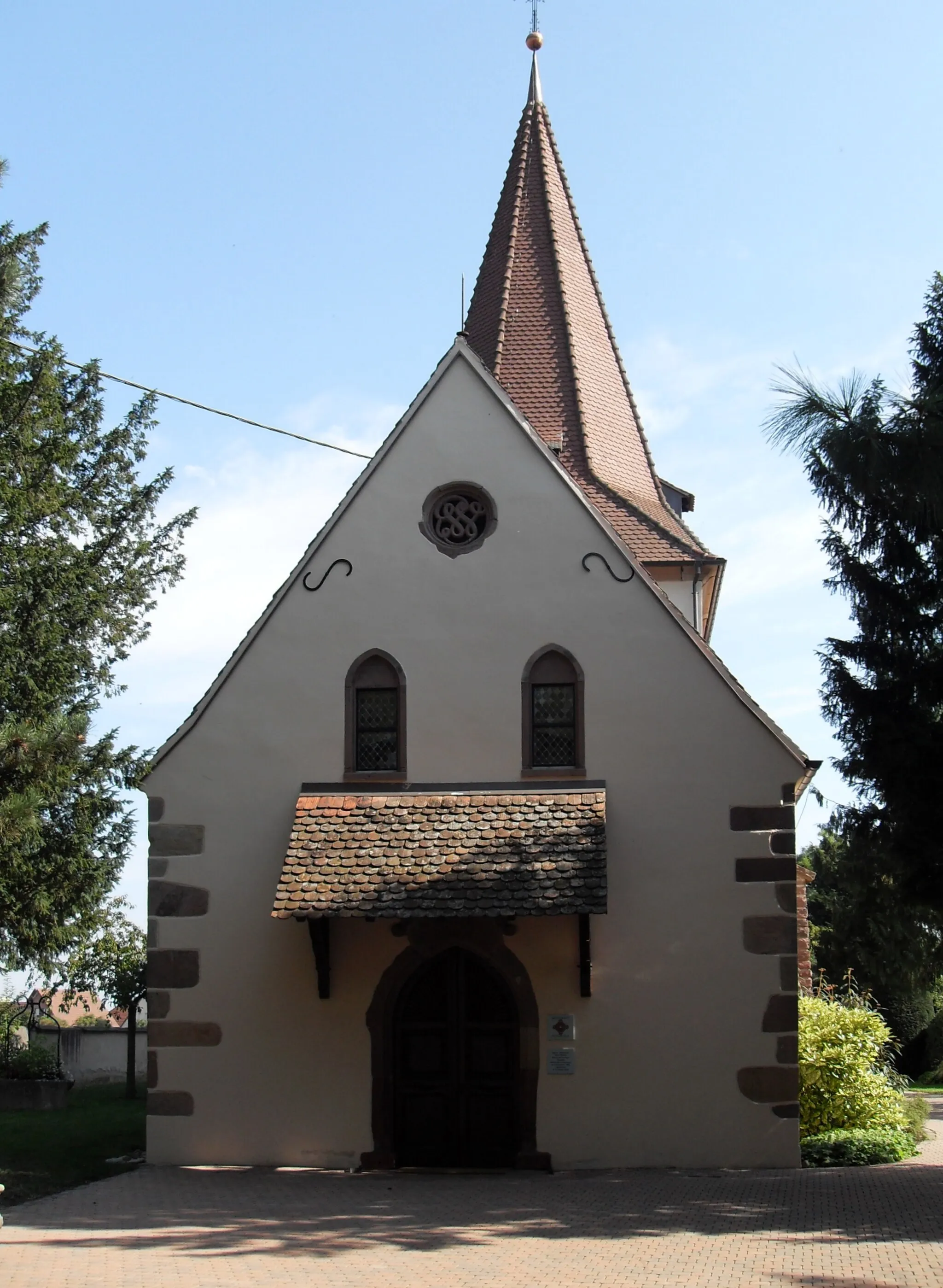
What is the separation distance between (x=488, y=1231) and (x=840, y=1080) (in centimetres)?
606

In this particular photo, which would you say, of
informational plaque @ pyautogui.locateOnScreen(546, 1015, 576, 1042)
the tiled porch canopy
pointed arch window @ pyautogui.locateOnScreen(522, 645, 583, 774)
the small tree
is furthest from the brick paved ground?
the small tree

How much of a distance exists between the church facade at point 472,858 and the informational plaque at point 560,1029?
0.06 feet

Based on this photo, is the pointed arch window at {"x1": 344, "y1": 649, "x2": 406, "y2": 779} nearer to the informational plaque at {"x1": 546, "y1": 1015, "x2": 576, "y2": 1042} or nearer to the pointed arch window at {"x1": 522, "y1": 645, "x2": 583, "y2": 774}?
the pointed arch window at {"x1": 522, "y1": 645, "x2": 583, "y2": 774}

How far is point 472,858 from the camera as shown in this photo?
14.0 meters

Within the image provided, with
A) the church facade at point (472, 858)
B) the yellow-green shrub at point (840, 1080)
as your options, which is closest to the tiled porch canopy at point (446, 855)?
the church facade at point (472, 858)

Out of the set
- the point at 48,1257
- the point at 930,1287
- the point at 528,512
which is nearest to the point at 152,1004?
the point at 48,1257

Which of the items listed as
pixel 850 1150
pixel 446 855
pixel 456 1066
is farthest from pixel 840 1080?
→ pixel 446 855

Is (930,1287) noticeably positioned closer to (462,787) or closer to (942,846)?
(942,846)

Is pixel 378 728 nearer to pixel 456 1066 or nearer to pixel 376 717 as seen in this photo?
pixel 376 717

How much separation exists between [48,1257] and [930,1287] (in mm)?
5682

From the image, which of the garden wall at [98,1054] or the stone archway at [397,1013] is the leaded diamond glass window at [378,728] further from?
the garden wall at [98,1054]

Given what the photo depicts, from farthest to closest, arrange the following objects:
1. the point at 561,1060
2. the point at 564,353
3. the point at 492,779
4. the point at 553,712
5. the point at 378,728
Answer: the point at 564,353 → the point at 378,728 → the point at 553,712 → the point at 492,779 → the point at 561,1060

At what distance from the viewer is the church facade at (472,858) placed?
1401 cm

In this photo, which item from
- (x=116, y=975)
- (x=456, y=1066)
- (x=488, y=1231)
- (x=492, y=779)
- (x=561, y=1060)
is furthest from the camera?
(x=116, y=975)
